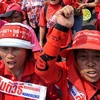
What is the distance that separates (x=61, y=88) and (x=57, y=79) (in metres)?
0.09

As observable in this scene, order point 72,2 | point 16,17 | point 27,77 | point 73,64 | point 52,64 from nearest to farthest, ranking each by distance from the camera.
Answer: point 52,64 → point 73,64 → point 27,77 → point 16,17 → point 72,2

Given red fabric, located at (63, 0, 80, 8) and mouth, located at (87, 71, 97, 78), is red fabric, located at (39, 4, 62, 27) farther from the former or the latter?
mouth, located at (87, 71, 97, 78)

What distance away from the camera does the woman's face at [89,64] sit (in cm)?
213

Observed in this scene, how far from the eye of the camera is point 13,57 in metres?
2.27

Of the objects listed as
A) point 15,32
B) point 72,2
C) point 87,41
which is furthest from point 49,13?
point 87,41

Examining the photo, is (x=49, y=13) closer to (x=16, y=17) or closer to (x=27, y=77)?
(x=16, y=17)

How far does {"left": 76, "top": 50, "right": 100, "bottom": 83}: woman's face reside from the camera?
6.98 feet

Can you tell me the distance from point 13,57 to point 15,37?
157 millimetres

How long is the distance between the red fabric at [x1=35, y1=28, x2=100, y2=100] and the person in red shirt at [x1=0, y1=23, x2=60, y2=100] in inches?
5.9

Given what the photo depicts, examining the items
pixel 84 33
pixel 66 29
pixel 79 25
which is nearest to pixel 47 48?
pixel 66 29

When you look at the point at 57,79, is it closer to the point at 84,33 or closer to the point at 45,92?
the point at 45,92

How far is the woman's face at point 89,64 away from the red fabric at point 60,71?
0.06 m

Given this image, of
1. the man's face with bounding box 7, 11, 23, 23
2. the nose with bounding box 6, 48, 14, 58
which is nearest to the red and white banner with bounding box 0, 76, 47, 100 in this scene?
the nose with bounding box 6, 48, 14, 58

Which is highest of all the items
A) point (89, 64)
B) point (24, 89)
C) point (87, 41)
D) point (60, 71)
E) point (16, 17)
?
point (87, 41)
